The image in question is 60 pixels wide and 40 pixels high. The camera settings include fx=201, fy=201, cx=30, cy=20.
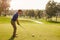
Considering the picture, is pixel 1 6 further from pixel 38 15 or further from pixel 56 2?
pixel 38 15

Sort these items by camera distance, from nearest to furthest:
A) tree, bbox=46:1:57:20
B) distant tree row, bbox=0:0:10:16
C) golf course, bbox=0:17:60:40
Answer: golf course, bbox=0:17:60:40 < tree, bbox=46:1:57:20 < distant tree row, bbox=0:0:10:16

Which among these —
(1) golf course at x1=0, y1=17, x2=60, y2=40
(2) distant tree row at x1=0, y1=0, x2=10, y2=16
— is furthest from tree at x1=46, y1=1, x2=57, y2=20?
(1) golf course at x1=0, y1=17, x2=60, y2=40

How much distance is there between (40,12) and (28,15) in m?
8.03

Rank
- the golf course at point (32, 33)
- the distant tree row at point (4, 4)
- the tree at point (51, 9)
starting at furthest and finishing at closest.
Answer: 1. the distant tree row at point (4, 4)
2. the tree at point (51, 9)
3. the golf course at point (32, 33)

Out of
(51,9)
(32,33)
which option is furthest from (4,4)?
(32,33)

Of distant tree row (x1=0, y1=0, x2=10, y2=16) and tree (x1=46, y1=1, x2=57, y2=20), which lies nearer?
tree (x1=46, y1=1, x2=57, y2=20)

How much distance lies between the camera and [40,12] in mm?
101125

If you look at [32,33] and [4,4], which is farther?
[4,4]

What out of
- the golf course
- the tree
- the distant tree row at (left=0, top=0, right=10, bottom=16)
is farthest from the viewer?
the distant tree row at (left=0, top=0, right=10, bottom=16)

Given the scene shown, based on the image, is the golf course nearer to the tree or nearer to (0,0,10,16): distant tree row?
the tree


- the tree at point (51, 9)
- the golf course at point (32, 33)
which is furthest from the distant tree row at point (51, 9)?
the golf course at point (32, 33)

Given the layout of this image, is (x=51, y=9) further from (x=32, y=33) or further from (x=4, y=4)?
(x=32, y=33)

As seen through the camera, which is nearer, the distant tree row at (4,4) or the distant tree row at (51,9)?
the distant tree row at (51,9)

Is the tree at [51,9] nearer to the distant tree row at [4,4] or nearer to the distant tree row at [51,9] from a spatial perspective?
the distant tree row at [51,9]
